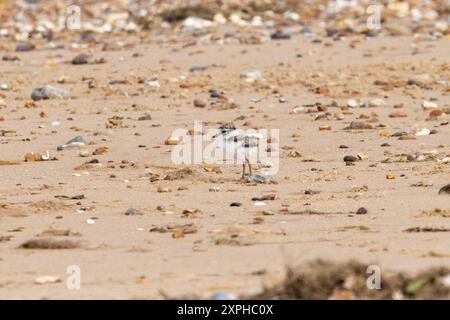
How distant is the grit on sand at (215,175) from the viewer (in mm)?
5500

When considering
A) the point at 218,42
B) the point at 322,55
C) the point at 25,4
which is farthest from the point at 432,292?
the point at 25,4

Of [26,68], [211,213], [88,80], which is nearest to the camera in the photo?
[211,213]

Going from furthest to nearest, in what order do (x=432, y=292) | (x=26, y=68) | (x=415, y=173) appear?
(x=26, y=68) → (x=415, y=173) → (x=432, y=292)

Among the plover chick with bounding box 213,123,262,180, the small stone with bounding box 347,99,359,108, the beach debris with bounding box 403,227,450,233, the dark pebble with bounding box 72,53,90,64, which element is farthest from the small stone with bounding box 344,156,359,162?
the dark pebble with bounding box 72,53,90,64

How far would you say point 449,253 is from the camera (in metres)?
5.56

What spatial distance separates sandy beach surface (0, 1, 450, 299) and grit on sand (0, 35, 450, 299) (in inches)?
0.7

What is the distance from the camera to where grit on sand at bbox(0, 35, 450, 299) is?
5500 millimetres

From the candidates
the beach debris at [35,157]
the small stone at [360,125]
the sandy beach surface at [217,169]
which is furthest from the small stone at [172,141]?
the small stone at [360,125]

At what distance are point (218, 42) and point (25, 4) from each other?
759 centimetres

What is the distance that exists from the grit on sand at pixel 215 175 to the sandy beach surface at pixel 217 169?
0.02m

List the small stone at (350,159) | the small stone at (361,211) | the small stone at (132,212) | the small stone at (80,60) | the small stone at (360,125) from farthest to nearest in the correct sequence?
the small stone at (80,60)
the small stone at (360,125)
the small stone at (350,159)
the small stone at (132,212)
the small stone at (361,211)

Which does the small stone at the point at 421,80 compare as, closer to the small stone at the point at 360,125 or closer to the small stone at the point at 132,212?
the small stone at the point at 360,125

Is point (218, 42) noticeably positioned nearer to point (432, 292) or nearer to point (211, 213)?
point (211, 213)

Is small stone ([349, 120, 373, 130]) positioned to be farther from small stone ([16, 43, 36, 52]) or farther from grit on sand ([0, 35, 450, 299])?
small stone ([16, 43, 36, 52])
